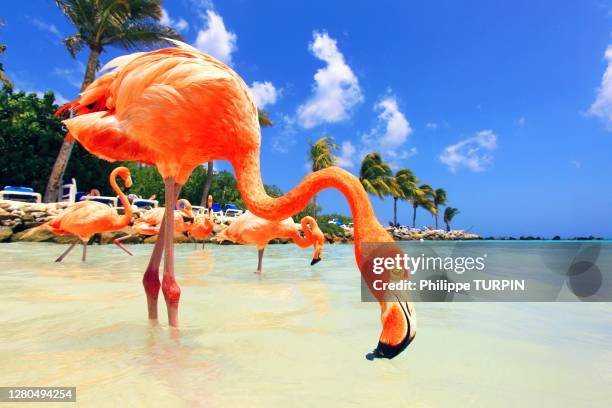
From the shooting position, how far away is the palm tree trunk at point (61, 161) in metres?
15.7

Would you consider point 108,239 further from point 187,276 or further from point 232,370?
point 232,370

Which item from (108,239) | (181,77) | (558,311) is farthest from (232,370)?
(108,239)

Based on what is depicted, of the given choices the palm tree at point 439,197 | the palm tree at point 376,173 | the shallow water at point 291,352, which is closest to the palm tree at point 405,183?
the palm tree at point 376,173

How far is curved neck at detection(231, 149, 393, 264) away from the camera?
7.31 feet

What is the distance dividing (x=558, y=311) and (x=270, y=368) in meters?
4.23

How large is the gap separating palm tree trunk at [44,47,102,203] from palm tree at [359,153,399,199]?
27.4 m

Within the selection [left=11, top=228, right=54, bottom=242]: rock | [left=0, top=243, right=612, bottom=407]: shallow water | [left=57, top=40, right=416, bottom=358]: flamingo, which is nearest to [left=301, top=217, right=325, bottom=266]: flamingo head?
[left=0, top=243, right=612, bottom=407]: shallow water

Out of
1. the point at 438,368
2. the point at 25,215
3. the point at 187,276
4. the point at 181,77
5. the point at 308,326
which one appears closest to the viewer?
the point at 438,368

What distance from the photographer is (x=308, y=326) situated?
3352mm

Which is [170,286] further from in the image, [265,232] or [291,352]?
[265,232]

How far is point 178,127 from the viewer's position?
119 inches

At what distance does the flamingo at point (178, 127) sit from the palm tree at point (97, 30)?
15261mm

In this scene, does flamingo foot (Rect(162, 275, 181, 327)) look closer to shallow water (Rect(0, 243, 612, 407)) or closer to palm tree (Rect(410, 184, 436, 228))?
shallow water (Rect(0, 243, 612, 407))

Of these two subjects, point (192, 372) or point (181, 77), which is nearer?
point (192, 372)
